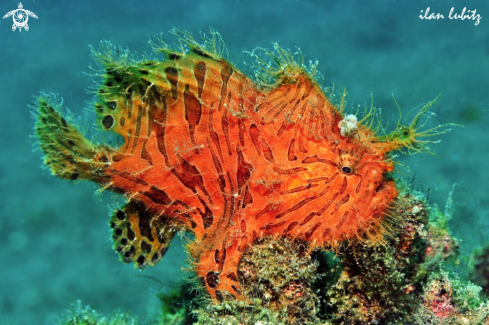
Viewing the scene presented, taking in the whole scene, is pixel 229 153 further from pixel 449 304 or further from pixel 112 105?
pixel 449 304

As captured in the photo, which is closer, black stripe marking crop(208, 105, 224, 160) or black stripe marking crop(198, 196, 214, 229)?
black stripe marking crop(208, 105, 224, 160)

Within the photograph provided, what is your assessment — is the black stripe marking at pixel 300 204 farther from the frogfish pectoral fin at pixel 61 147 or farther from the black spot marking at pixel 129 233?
the frogfish pectoral fin at pixel 61 147

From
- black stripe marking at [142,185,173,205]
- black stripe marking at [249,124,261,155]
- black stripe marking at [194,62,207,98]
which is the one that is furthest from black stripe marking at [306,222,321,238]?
black stripe marking at [194,62,207,98]

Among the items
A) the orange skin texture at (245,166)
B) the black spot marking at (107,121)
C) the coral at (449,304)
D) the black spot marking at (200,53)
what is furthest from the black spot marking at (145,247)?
the coral at (449,304)

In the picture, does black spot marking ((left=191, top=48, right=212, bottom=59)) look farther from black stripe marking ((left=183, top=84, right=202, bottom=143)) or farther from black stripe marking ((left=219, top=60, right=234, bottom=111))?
black stripe marking ((left=183, top=84, right=202, bottom=143))

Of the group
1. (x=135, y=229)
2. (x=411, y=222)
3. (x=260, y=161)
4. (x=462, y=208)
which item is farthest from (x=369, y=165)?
(x=462, y=208)

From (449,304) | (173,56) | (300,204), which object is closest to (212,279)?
(300,204)
